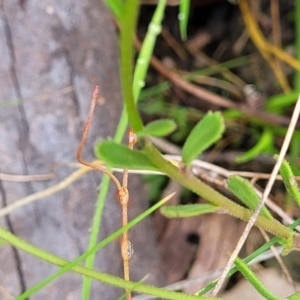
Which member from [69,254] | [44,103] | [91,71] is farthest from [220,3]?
[69,254]

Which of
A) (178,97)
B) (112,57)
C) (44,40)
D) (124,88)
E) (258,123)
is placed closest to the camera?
(124,88)

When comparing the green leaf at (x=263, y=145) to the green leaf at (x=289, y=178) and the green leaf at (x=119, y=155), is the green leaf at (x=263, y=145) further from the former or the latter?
the green leaf at (x=119, y=155)

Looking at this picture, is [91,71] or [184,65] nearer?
[91,71]

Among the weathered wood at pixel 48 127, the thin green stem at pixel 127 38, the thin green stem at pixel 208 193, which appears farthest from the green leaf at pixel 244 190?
the weathered wood at pixel 48 127

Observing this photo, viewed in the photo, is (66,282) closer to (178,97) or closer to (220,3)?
(178,97)

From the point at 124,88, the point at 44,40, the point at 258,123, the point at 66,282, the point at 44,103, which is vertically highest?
the point at 124,88

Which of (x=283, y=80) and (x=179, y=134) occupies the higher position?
(x=283, y=80)

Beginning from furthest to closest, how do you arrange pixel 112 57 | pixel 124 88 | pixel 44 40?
pixel 112 57, pixel 44 40, pixel 124 88

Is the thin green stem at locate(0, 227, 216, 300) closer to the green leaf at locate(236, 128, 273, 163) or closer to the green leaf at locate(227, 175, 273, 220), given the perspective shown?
the green leaf at locate(227, 175, 273, 220)

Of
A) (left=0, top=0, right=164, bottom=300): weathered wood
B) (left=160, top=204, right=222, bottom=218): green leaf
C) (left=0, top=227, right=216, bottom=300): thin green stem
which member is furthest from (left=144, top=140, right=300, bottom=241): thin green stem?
(left=0, top=0, right=164, bottom=300): weathered wood
